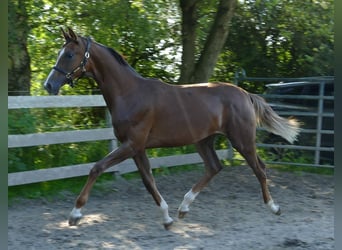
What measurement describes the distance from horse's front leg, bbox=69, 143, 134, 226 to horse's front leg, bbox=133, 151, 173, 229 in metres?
0.25

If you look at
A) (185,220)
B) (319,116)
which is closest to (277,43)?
(319,116)

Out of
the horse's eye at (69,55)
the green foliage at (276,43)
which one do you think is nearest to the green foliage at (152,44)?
the green foliage at (276,43)

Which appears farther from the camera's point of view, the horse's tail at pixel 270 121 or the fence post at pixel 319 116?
the fence post at pixel 319 116

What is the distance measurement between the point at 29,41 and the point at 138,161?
5959 mm

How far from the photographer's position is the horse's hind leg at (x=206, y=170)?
6168 millimetres

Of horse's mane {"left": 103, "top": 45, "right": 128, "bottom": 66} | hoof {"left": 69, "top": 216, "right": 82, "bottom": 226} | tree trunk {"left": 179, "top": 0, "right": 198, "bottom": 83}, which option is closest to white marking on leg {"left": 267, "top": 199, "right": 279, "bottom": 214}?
hoof {"left": 69, "top": 216, "right": 82, "bottom": 226}

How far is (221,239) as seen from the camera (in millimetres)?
5258

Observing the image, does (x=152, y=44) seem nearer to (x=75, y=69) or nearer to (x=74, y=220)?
(x=75, y=69)

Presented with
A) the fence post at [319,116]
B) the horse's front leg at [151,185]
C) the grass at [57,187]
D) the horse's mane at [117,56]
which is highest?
the horse's mane at [117,56]

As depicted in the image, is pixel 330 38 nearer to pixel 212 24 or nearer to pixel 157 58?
pixel 212 24

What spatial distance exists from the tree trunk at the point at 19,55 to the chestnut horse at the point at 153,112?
3.33 metres

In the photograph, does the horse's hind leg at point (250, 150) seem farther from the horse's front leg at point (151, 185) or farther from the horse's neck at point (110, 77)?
the horse's neck at point (110, 77)

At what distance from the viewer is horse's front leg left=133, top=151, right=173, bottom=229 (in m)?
5.70

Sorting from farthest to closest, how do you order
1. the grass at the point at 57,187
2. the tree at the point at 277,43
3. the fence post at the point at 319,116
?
the tree at the point at 277,43
the fence post at the point at 319,116
the grass at the point at 57,187
